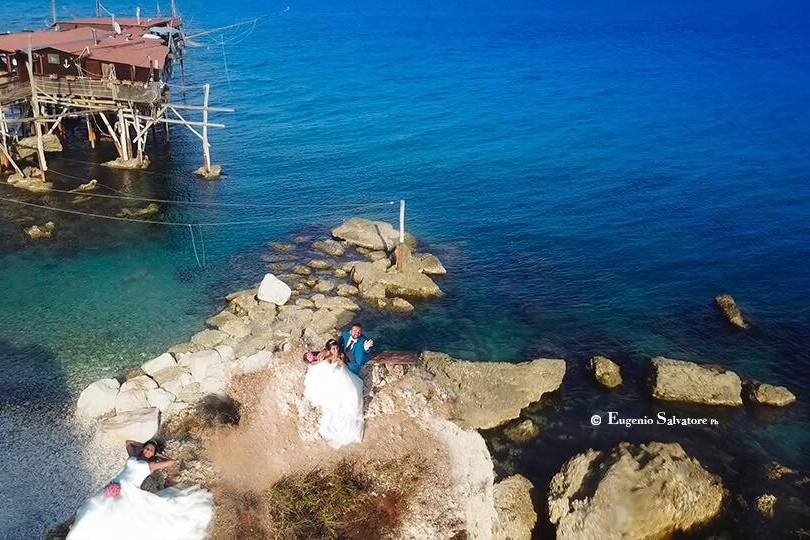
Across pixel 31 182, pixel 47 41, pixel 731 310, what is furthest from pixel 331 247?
pixel 47 41

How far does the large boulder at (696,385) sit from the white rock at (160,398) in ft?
52.3

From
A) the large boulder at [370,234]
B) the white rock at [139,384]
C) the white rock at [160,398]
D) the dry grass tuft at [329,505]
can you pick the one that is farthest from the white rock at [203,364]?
the large boulder at [370,234]

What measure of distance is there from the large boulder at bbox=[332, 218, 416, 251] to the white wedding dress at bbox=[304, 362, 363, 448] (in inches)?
548

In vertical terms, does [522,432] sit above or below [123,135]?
below

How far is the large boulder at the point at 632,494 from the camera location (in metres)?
15.3

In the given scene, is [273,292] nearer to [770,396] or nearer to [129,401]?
[129,401]

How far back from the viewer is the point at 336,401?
1711 centimetres

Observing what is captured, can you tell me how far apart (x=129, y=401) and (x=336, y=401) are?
6995 millimetres

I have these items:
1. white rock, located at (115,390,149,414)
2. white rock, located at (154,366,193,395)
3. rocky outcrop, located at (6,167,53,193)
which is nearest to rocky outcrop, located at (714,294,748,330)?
white rock, located at (154,366,193,395)

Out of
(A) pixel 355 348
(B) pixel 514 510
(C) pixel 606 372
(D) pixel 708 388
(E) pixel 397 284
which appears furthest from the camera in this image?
(E) pixel 397 284

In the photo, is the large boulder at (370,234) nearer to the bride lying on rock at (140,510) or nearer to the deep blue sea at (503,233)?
the deep blue sea at (503,233)

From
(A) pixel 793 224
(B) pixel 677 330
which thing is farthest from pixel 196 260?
(A) pixel 793 224

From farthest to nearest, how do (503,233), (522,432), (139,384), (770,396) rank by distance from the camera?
(503,233) → (770,396) → (139,384) → (522,432)

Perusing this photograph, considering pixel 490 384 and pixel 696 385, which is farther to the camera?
pixel 696 385
